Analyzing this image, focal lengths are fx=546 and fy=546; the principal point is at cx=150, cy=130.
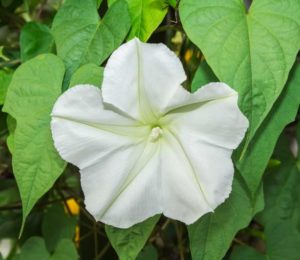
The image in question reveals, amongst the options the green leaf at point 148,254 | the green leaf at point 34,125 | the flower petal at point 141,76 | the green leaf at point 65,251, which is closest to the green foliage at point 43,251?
the green leaf at point 65,251

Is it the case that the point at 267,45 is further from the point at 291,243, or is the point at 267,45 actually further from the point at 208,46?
the point at 291,243

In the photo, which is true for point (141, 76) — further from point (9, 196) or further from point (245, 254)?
point (9, 196)

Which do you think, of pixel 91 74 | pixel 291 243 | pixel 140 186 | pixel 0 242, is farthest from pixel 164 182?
pixel 0 242

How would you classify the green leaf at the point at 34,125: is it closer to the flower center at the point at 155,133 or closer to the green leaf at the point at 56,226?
the flower center at the point at 155,133

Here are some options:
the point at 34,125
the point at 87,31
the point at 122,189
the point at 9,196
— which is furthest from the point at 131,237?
the point at 9,196

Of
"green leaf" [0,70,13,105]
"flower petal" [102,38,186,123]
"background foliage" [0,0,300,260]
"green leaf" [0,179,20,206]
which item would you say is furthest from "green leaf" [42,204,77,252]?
"flower petal" [102,38,186,123]

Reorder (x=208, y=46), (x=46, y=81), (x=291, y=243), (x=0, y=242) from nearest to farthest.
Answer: (x=208, y=46) → (x=46, y=81) → (x=291, y=243) → (x=0, y=242)

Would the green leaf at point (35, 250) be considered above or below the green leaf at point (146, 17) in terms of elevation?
below
